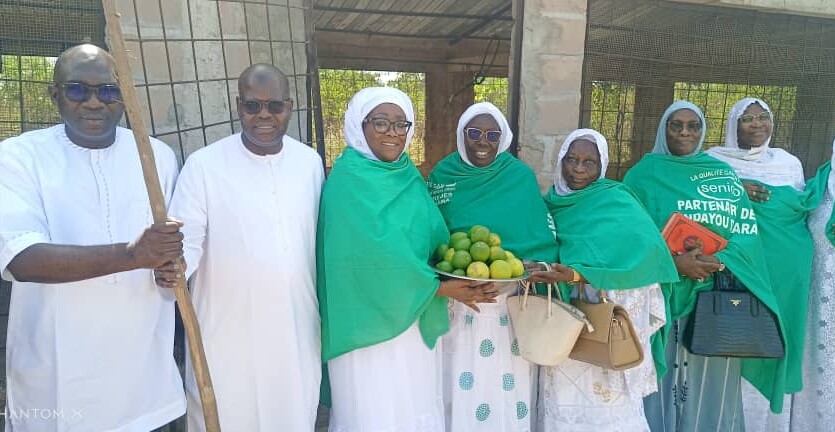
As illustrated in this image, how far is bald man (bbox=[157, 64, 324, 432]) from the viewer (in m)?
2.07

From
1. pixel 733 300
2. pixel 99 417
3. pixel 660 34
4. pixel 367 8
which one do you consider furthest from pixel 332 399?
pixel 367 8

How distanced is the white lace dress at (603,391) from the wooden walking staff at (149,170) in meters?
1.56

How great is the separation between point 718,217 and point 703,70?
6.50 feet

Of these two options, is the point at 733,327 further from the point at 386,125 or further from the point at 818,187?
the point at 386,125

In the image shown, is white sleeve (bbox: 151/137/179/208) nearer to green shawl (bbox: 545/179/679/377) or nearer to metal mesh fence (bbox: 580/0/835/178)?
green shawl (bbox: 545/179/679/377)

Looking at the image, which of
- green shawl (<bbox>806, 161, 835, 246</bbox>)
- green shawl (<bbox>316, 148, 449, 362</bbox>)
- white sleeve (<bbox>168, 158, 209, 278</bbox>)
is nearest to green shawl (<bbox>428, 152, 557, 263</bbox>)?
green shawl (<bbox>316, 148, 449, 362</bbox>)

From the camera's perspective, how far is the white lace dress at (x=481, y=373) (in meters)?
2.46

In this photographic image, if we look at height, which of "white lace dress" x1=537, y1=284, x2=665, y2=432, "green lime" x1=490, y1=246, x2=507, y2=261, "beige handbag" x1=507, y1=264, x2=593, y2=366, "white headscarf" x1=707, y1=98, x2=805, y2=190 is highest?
"white headscarf" x1=707, y1=98, x2=805, y2=190

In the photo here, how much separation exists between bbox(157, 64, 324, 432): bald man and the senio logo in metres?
2.12

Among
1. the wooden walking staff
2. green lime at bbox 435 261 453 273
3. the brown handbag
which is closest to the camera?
the wooden walking staff

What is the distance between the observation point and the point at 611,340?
2.32 metres

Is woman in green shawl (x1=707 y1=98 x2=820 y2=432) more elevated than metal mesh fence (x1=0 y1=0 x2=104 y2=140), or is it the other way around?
metal mesh fence (x1=0 y1=0 x2=104 y2=140)

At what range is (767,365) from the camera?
9.66 ft

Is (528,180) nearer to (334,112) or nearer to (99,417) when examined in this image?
(99,417)
